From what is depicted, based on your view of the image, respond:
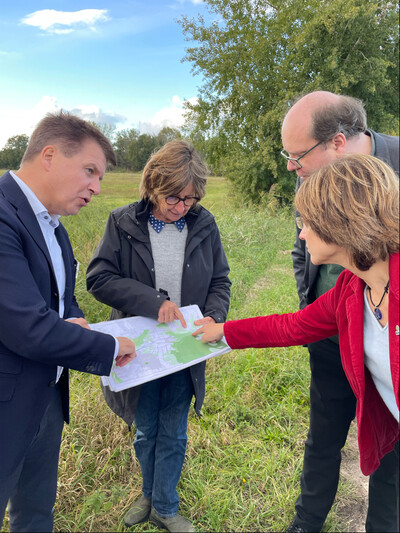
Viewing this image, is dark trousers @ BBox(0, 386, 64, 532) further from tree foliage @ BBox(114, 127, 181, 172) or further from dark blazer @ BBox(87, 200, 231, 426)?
tree foliage @ BBox(114, 127, 181, 172)

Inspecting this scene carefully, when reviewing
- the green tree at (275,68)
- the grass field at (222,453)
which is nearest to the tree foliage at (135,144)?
the green tree at (275,68)

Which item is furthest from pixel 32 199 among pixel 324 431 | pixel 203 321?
pixel 324 431

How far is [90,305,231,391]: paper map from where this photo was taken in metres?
1.81

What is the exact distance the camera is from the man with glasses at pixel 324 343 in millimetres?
2066

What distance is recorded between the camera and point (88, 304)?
15.6ft

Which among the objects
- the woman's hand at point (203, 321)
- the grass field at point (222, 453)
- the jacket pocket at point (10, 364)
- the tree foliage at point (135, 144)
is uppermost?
the tree foliage at point (135, 144)

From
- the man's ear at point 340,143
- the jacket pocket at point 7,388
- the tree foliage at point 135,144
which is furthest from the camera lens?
the tree foliage at point 135,144

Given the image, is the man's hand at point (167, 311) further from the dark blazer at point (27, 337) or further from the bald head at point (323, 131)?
the bald head at point (323, 131)

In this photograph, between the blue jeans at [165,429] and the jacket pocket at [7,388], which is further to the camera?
the blue jeans at [165,429]

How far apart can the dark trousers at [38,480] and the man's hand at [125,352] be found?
352mm

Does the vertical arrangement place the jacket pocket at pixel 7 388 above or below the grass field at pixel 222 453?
above

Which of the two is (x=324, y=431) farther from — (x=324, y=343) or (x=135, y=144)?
(x=135, y=144)

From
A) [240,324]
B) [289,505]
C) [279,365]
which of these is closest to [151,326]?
[240,324]

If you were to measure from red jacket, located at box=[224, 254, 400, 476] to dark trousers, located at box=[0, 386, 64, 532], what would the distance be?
1.01 metres
